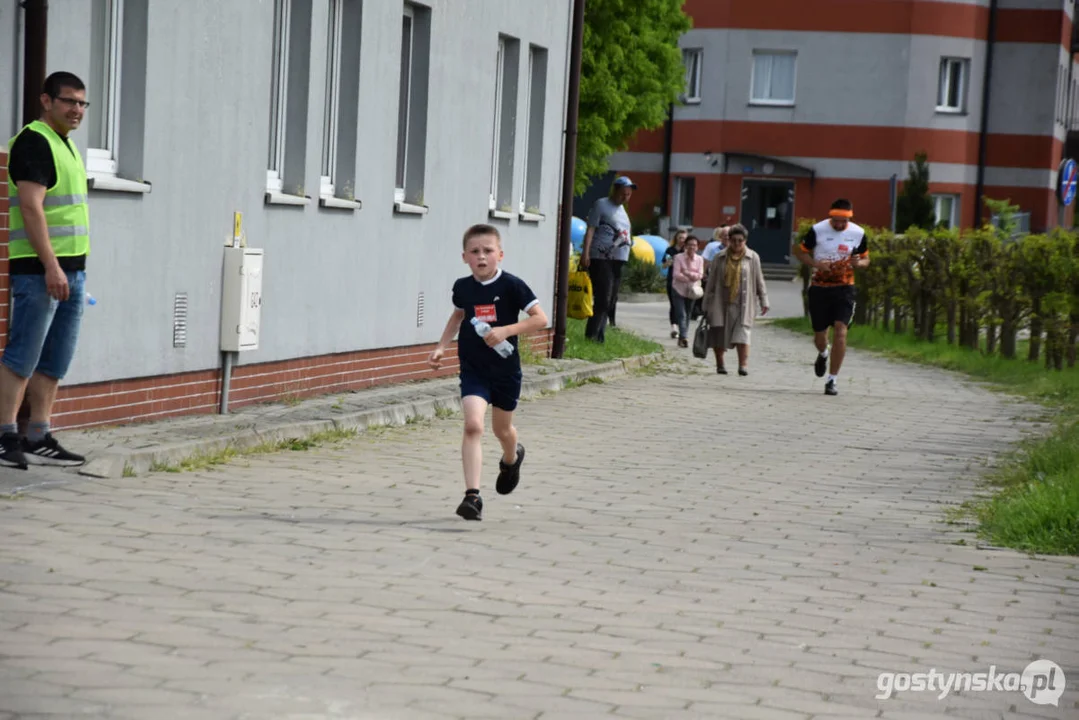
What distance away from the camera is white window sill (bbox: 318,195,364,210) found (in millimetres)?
13836

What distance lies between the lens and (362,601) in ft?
21.8

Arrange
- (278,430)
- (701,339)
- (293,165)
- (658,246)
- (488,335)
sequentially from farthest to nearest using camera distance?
(658,246) → (701,339) → (293,165) → (278,430) → (488,335)


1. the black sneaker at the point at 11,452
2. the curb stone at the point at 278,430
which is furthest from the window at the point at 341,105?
the black sneaker at the point at 11,452

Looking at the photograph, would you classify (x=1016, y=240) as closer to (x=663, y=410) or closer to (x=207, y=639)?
(x=663, y=410)

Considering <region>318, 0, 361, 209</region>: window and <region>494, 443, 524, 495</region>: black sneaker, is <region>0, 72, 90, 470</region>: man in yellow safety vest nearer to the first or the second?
<region>494, 443, 524, 495</region>: black sneaker

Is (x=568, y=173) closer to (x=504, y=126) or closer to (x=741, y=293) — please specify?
(x=504, y=126)

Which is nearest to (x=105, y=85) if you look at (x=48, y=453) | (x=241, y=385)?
(x=241, y=385)

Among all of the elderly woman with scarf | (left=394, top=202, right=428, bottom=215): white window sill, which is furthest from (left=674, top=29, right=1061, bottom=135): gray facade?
(left=394, top=202, right=428, bottom=215): white window sill

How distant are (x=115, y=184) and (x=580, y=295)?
1069 centimetres

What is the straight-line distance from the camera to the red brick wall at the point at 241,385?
412 inches

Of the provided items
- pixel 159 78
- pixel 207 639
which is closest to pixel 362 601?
pixel 207 639

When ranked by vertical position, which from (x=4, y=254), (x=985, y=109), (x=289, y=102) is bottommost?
(x=4, y=254)

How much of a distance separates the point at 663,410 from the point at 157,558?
29.4 feet

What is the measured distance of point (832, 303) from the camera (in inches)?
717
